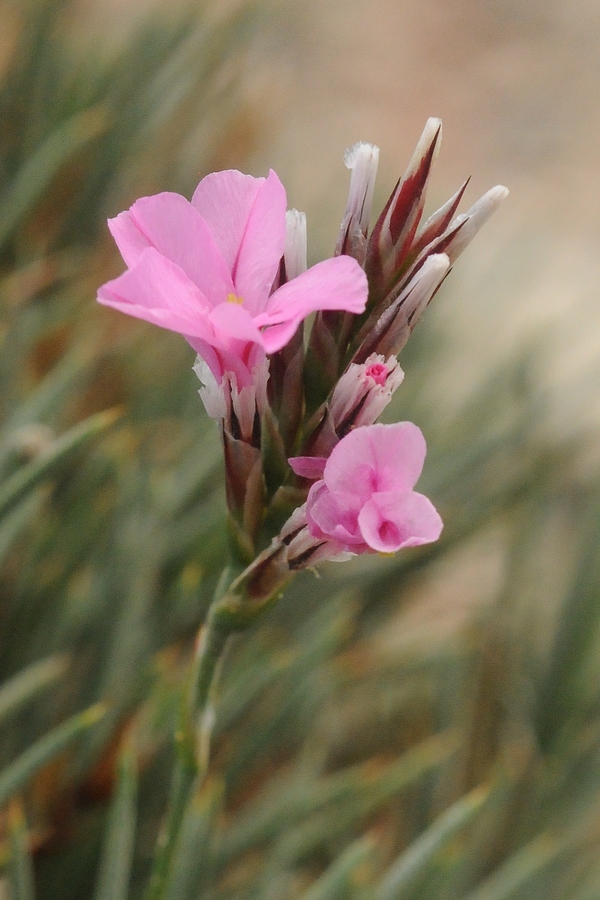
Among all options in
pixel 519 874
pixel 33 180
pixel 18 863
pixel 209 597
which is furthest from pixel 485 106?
pixel 18 863

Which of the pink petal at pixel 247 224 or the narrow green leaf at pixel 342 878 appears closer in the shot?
the pink petal at pixel 247 224

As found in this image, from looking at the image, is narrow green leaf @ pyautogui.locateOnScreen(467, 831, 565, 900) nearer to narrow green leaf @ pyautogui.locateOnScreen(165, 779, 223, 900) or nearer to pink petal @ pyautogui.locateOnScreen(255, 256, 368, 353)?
narrow green leaf @ pyautogui.locateOnScreen(165, 779, 223, 900)

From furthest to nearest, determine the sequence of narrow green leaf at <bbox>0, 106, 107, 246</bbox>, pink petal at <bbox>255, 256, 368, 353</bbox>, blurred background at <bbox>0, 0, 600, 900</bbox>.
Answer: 1. narrow green leaf at <bbox>0, 106, 107, 246</bbox>
2. blurred background at <bbox>0, 0, 600, 900</bbox>
3. pink petal at <bbox>255, 256, 368, 353</bbox>

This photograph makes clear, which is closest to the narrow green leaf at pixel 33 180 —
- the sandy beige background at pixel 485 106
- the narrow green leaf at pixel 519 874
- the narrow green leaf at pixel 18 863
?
the narrow green leaf at pixel 18 863

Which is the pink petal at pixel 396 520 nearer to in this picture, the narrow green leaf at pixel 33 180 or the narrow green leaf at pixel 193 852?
the narrow green leaf at pixel 193 852

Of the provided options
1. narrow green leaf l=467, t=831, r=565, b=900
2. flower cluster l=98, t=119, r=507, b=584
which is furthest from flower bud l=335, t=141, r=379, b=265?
narrow green leaf l=467, t=831, r=565, b=900

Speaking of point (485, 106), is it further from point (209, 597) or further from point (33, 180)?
point (209, 597)

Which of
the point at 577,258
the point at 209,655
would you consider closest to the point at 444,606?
the point at 209,655

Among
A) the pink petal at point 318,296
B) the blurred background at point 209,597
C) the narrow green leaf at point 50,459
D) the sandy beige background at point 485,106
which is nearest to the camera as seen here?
the pink petal at point 318,296
